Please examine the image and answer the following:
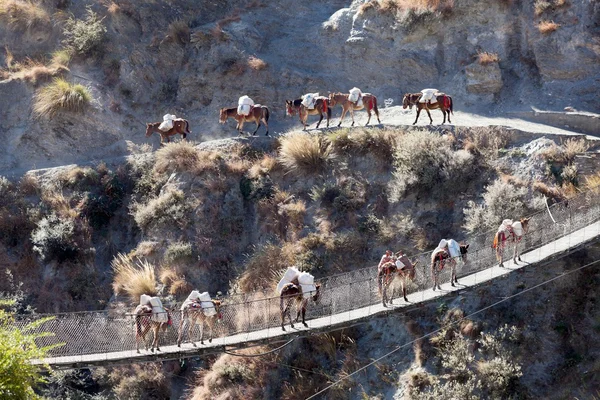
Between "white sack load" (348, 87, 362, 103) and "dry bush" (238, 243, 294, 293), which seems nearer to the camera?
"dry bush" (238, 243, 294, 293)

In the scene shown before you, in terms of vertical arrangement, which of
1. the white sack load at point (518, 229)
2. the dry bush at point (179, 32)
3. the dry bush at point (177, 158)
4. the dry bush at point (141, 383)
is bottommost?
the dry bush at point (141, 383)

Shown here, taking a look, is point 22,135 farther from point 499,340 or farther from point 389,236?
point 499,340

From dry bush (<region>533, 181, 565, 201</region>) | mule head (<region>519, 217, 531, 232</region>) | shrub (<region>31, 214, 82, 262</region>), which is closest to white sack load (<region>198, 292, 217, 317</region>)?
mule head (<region>519, 217, 531, 232</region>)

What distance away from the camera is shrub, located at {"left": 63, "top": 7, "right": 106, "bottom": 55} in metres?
41.9

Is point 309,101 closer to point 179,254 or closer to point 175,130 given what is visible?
point 175,130

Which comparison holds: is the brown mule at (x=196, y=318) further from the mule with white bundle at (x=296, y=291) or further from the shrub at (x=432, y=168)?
the shrub at (x=432, y=168)

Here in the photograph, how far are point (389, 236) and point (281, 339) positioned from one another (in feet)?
19.5

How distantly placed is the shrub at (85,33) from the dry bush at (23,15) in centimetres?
105

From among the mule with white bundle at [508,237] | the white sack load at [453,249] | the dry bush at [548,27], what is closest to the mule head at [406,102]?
the dry bush at [548,27]

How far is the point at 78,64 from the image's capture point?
41.8 meters

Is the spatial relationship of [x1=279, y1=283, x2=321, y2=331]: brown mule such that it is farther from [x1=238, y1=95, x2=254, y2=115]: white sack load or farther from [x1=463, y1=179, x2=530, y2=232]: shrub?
[x1=238, y1=95, x2=254, y2=115]: white sack load

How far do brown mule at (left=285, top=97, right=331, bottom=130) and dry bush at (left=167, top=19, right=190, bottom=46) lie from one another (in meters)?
6.66

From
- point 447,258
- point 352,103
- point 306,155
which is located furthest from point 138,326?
point 352,103

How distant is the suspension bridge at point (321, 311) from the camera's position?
27.6m
